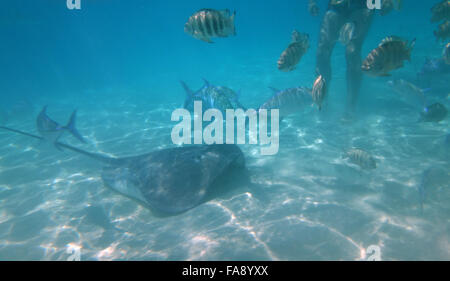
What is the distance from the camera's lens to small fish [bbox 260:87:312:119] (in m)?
7.00

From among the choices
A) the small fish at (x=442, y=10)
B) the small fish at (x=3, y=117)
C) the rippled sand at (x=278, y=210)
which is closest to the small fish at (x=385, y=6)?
the small fish at (x=442, y=10)

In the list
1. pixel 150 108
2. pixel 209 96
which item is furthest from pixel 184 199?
pixel 150 108

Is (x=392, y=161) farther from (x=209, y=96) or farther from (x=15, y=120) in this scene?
(x=15, y=120)

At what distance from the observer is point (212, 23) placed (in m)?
4.08

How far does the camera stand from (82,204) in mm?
6941

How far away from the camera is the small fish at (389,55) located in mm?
4035

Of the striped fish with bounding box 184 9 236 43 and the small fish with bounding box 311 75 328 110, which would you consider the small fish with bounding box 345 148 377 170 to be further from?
the striped fish with bounding box 184 9 236 43

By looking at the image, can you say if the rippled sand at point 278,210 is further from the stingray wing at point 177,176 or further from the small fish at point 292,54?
the small fish at point 292,54

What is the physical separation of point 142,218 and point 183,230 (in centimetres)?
146

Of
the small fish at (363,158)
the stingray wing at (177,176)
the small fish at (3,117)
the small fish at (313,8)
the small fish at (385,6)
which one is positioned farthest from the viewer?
the small fish at (3,117)

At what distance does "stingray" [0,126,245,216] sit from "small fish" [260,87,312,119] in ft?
6.87

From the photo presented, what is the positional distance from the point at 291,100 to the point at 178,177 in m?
4.13

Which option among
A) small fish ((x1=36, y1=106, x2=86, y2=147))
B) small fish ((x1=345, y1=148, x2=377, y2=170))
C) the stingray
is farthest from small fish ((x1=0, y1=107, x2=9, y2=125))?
small fish ((x1=345, y1=148, x2=377, y2=170))

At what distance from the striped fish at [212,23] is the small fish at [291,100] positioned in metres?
3.46
